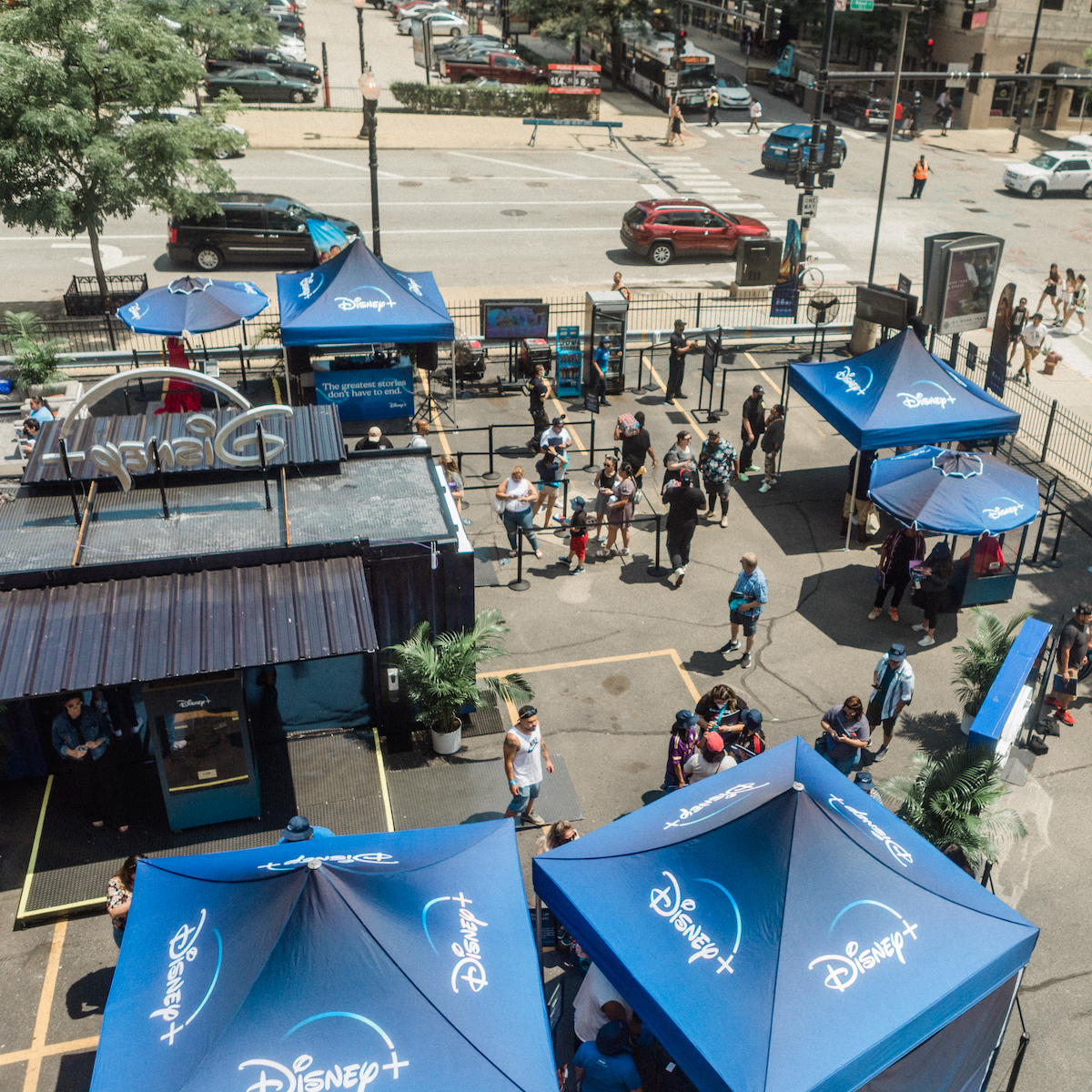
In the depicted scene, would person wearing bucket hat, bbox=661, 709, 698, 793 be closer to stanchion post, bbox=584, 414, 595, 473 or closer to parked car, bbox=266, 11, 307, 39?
stanchion post, bbox=584, 414, 595, 473

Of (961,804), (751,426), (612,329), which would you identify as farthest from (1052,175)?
(961,804)

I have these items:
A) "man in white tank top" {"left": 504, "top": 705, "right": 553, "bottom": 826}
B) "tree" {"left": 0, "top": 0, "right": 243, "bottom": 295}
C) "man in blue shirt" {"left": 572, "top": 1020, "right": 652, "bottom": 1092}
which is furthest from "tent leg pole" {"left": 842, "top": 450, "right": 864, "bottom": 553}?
"tree" {"left": 0, "top": 0, "right": 243, "bottom": 295}

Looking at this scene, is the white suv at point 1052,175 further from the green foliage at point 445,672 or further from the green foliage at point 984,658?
the green foliage at point 445,672

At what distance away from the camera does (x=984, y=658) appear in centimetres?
1211

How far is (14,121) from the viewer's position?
801 inches

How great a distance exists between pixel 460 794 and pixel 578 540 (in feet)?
16.3

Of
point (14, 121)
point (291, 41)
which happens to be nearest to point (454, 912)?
point (14, 121)

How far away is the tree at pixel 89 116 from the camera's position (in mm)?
20234

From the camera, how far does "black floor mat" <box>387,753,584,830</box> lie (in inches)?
422

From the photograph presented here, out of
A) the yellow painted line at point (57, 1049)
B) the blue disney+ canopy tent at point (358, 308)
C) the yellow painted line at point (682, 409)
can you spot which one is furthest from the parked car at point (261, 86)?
the yellow painted line at point (57, 1049)

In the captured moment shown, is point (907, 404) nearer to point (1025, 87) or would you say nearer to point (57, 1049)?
point (57, 1049)

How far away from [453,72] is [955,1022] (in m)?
49.4

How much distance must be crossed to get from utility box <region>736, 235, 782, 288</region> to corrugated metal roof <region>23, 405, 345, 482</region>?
1586cm

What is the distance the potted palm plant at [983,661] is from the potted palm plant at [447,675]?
5242mm
